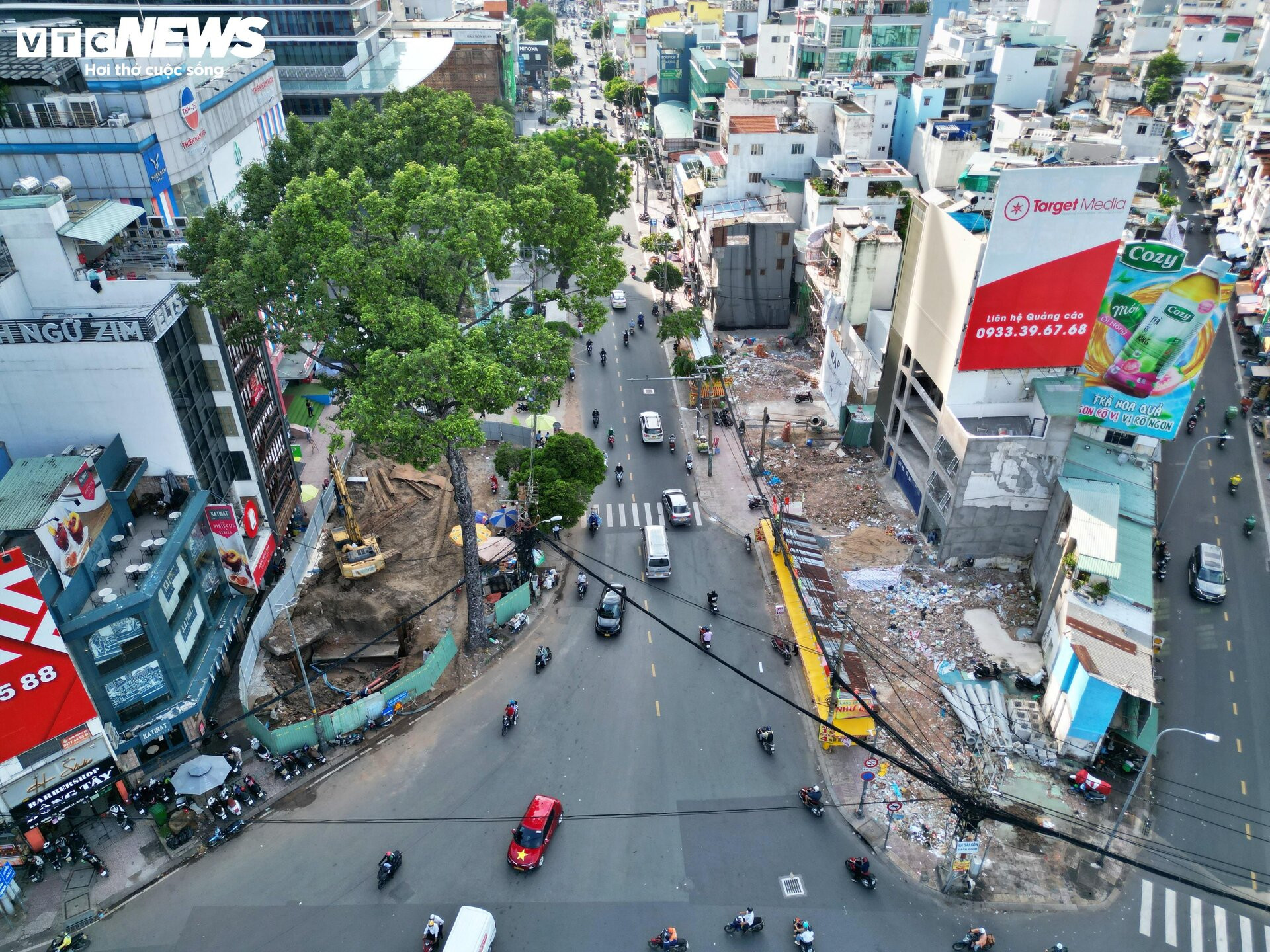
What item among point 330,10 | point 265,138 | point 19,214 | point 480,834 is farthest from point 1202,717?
point 330,10

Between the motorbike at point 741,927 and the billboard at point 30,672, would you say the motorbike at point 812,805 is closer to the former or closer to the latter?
the motorbike at point 741,927

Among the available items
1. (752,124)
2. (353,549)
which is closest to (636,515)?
(353,549)

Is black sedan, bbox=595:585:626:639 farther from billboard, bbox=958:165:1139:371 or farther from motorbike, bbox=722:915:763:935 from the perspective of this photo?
billboard, bbox=958:165:1139:371

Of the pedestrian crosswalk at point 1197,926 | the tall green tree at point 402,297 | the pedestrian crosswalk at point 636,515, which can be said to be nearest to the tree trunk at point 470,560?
the tall green tree at point 402,297

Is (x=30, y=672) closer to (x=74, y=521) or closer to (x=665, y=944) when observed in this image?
(x=74, y=521)

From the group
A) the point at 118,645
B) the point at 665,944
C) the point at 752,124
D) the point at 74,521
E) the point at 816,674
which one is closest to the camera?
the point at 665,944

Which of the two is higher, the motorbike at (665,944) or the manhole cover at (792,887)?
the motorbike at (665,944)

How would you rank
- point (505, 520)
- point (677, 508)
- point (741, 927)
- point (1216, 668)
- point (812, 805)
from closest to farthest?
point (741, 927), point (812, 805), point (1216, 668), point (505, 520), point (677, 508)
